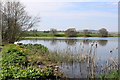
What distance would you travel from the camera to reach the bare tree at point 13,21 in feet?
53.8

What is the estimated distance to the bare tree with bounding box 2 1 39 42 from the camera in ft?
53.8

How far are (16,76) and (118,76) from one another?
3.46 metres

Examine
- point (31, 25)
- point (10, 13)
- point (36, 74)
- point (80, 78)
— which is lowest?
point (80, 78)

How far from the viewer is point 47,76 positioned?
5867 millimetres

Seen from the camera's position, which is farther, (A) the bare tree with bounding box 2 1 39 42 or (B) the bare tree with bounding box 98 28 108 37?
(B) the bare tree with bounding box 98 28 108 37

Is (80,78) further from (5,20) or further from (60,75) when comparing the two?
(5,20)

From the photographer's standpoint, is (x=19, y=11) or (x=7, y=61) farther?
(x=19, y=11)

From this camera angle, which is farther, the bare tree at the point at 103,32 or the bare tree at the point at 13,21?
the bare tree at the point at 103,32

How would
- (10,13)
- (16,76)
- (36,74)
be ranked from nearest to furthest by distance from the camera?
(16,76) < (36,74) < (10,13)

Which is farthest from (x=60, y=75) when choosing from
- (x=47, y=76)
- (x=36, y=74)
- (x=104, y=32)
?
(x=104, y=32)

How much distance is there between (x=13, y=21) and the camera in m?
16.4

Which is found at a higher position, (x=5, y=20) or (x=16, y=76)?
(x=5, y=20)

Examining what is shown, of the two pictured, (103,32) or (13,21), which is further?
(103,32)

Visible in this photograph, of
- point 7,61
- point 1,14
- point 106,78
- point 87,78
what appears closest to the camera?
point 106,78
